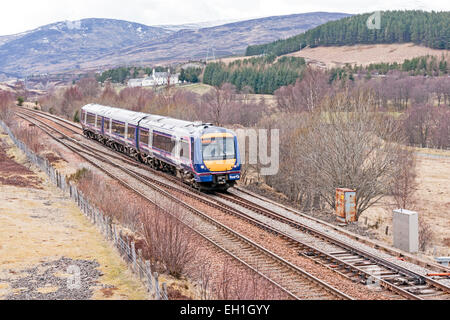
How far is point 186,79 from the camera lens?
151 m

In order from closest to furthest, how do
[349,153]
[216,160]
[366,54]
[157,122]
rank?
1. [216,160]
2. [349,153]
3. [157,122]
4. [366,54]

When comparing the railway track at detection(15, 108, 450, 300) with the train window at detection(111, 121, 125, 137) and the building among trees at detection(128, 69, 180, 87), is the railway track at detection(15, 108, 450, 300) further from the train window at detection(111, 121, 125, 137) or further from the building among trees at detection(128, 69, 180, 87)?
the building among trees at detection(128, 69, 180, 87)

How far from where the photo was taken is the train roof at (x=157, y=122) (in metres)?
25.3

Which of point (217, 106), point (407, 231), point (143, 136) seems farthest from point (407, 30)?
point (407, 231)

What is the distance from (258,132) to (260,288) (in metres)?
24.2

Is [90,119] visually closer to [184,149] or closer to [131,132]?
[131,132]

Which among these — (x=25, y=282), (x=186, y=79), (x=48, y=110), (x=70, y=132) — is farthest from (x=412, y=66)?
(x=25, y=282)

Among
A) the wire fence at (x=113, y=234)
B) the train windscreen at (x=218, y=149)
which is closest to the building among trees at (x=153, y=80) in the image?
the wire fence at (x=113, y=234)

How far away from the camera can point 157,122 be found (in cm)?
2980

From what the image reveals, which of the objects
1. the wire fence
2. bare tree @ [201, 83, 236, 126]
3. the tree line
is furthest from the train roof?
the tree line

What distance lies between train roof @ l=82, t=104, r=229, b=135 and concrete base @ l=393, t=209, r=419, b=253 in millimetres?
10307

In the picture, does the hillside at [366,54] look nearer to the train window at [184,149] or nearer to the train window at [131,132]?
the train window at [131,132]

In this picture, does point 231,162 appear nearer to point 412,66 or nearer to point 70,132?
point 70,132

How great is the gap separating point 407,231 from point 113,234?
9.69 m
